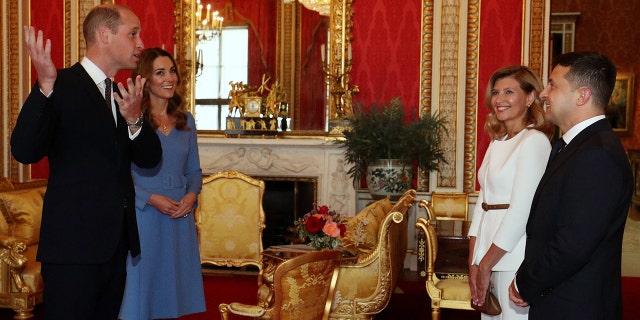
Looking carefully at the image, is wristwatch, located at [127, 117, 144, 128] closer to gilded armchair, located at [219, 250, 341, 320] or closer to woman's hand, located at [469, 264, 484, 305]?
gilded armchair, located at [219, 250, 341, 320]

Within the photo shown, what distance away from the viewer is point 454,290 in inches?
166

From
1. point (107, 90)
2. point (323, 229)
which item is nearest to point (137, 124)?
point (107, 90)

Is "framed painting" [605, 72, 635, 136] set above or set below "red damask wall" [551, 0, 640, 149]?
below

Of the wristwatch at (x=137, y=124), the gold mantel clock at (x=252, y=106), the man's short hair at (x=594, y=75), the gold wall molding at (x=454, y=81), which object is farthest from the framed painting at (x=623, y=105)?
the wristwatch at (x=137, y=124)

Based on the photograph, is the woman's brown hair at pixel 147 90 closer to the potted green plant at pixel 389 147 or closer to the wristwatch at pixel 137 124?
the wristwatch at pixel 137 124

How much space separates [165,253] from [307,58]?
14.2 feet

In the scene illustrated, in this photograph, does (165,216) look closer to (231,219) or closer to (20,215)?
(20,215)

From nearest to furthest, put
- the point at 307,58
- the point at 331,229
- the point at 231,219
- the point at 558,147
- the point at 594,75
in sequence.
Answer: the point at 594,75
the point at 558,147
the point at 331,229
the point at 231,219
the point at 307,58

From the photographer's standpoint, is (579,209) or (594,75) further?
(594,75)

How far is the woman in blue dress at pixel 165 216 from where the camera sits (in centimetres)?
305

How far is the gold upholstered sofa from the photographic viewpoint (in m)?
4.64

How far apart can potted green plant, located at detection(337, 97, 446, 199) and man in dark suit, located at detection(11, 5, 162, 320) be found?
13.2 ft

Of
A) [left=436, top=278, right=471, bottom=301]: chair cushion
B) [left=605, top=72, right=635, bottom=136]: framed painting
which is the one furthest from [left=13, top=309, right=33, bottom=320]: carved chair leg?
[left=605, top=72, right=635, bottom=136]: framed painting

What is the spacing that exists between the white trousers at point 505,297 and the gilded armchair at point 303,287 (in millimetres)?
641
